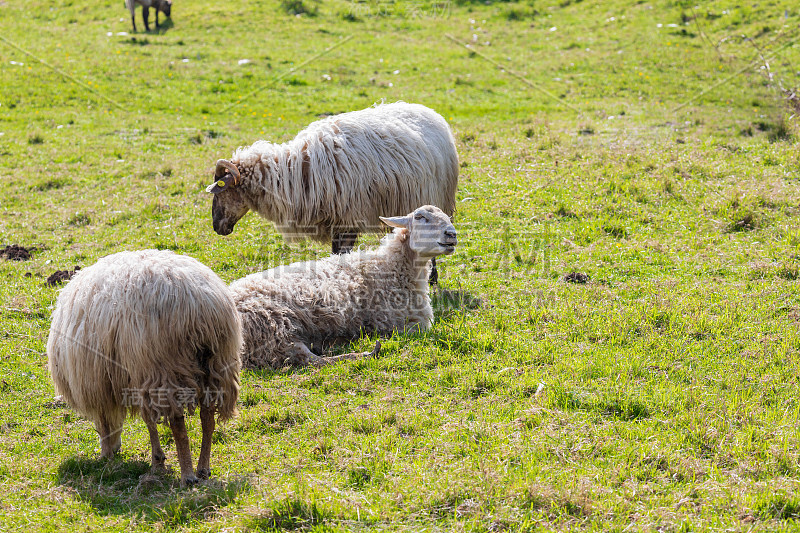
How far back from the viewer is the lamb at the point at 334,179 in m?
9.20

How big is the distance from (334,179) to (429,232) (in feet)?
5.79

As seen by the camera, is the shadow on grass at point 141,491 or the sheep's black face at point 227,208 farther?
the sheep's black face at point 227,208

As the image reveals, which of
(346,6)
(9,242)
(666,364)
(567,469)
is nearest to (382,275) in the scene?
(666,364)

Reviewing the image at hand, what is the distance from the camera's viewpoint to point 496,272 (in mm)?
9289

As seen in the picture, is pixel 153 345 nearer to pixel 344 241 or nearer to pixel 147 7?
pixel 344 241

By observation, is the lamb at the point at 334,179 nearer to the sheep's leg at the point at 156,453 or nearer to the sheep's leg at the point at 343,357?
the sheep's leg at the point at 343,357

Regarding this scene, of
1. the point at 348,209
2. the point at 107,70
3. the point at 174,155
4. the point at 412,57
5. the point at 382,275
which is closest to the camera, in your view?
the point at 382,275

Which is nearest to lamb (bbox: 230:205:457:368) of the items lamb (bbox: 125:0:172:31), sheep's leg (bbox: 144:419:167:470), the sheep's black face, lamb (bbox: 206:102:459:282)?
lamb (bbox: 206:102:459:282)

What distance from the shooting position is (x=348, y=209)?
30.3ft

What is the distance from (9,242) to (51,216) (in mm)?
1113

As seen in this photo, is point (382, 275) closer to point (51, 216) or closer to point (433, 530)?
point (433, 530)

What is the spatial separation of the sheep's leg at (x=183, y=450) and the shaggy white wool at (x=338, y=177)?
4657 mm

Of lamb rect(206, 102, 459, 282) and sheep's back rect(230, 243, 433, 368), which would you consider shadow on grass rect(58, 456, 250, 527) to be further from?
lamb rect(206, 102, 459, 282)

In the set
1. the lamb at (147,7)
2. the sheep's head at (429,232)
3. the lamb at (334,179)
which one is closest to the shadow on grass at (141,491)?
the sheep's head at (429,232)
